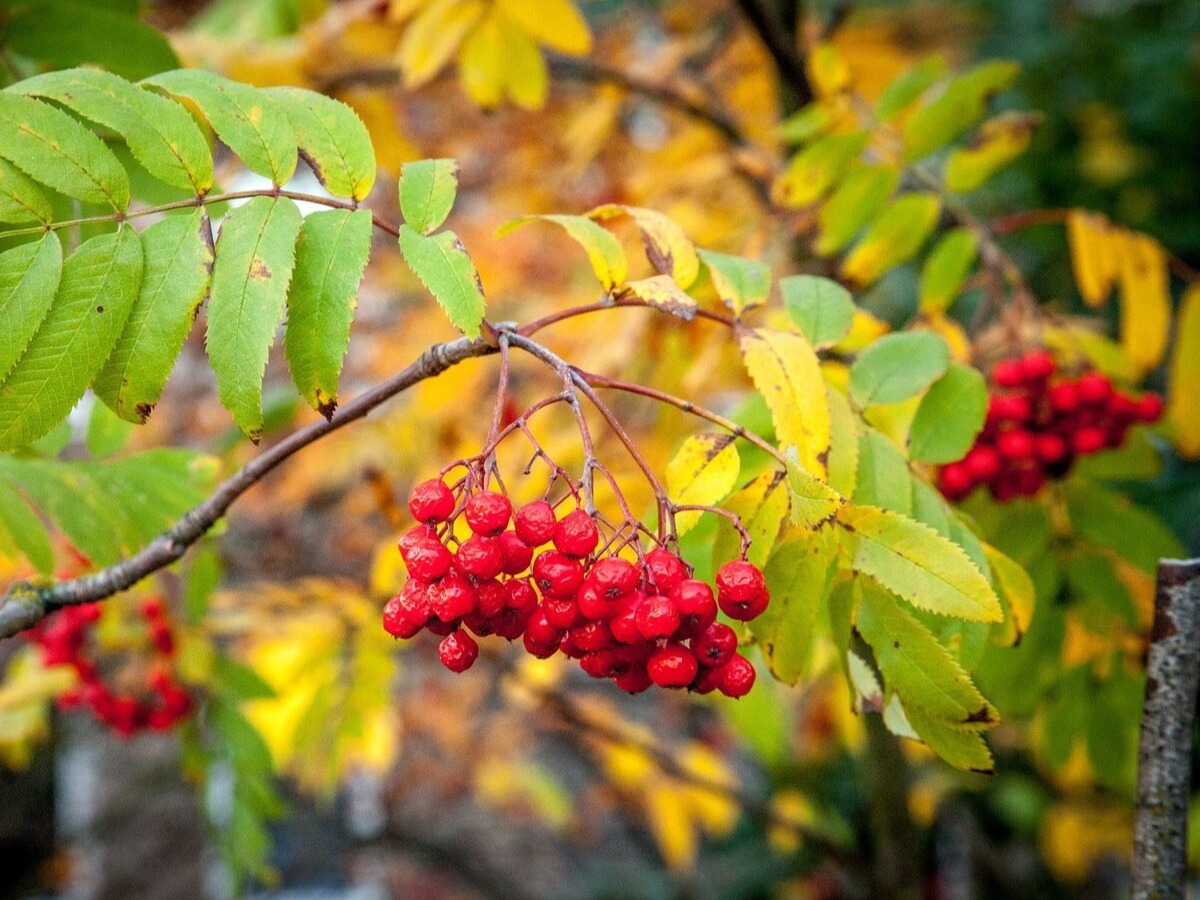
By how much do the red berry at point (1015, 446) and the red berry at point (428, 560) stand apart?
97 cm

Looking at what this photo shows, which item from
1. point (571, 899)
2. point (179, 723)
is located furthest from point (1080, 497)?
point (571, 899)

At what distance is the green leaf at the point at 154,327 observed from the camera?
3.09 feet

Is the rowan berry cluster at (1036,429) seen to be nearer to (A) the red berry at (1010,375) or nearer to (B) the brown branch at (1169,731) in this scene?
(A) the red berry at (1010,375)

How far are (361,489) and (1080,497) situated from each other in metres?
3.25

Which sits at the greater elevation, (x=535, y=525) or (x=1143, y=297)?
(x=535, y=525)

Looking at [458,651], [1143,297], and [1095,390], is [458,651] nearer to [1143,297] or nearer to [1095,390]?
[1095,390]

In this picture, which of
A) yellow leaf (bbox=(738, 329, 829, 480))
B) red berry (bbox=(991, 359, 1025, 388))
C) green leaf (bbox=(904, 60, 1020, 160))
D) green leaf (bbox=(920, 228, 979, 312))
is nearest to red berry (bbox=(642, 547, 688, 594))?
yellow leaf (bbox=(738, 329, 829, 480))

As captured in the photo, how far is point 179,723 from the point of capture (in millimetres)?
2217

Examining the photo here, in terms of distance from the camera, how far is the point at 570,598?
90 cm

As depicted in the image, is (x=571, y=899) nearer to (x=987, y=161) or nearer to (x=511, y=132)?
(x=511, y=132)

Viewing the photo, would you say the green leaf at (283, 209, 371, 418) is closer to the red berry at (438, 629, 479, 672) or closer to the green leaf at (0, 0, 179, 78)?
the red berry at (438, 629, 479, 672)

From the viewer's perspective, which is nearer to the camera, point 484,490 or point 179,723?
point 484,490

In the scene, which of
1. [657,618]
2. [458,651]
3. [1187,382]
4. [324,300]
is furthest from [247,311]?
[1187,382]

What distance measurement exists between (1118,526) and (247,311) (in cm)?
135
